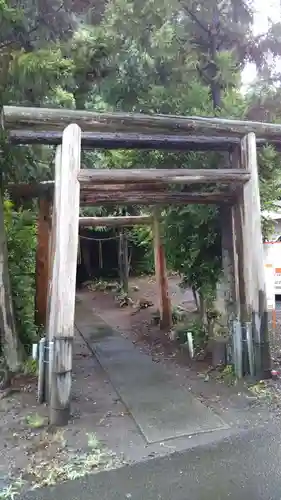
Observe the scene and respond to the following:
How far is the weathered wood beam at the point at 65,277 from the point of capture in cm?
445

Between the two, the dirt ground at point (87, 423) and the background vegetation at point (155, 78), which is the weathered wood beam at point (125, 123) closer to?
the background vegetation at point (155, 78)

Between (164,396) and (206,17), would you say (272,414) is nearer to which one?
(164,396)

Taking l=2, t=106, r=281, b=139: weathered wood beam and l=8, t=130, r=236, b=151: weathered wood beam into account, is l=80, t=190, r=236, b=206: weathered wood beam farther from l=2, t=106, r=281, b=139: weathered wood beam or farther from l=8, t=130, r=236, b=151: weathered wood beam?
l=2, t=106, r=281, b=139: weathered wood beam

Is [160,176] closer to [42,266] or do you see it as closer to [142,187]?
[142,187]

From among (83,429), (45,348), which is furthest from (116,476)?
(45,348)

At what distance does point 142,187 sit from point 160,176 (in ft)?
1.13

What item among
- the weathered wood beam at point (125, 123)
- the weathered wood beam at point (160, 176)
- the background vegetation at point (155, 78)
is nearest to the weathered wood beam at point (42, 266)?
the background vegetation at point (155, 78)

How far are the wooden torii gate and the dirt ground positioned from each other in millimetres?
350

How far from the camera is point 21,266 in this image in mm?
7086

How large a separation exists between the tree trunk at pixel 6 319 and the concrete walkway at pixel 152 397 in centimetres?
137

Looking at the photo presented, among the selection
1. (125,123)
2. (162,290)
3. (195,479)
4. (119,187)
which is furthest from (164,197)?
(162,290)

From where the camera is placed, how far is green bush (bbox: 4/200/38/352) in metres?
6.58

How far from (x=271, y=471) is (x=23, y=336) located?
14.2 ft

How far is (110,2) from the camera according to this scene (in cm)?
591
